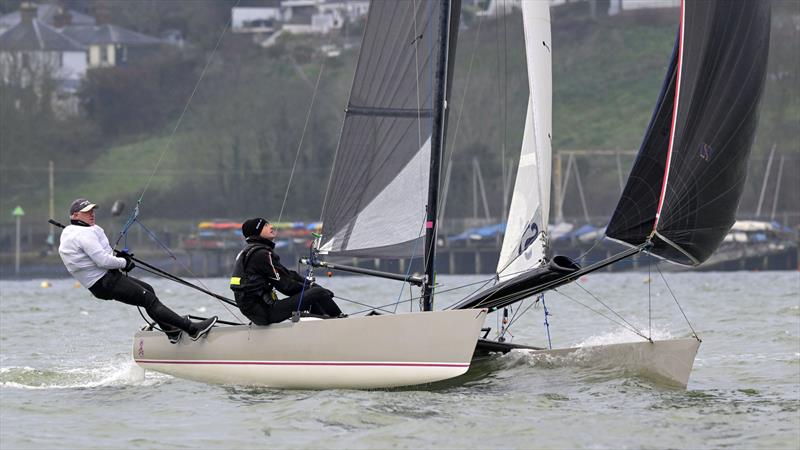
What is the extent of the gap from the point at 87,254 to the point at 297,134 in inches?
2370

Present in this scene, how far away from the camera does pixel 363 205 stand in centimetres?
1260

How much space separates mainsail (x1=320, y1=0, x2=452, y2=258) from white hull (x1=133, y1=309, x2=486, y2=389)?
144cm

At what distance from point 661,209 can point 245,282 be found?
10.9 feet

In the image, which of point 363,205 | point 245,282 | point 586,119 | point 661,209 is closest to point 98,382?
point 245,282

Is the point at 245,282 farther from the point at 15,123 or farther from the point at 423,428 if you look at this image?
the point at 15,123

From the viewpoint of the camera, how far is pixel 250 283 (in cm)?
1157

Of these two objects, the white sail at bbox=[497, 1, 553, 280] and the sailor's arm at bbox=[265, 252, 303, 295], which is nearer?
the sailor's arm at bbox=[265, 252, 303, 295]

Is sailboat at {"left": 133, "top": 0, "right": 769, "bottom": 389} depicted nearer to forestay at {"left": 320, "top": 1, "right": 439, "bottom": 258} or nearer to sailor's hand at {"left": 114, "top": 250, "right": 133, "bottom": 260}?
forestay at {"left": 320, "top": 1, "right": 439, "bottom": 258}

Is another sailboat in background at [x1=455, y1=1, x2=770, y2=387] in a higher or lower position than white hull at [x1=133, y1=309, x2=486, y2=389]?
higher

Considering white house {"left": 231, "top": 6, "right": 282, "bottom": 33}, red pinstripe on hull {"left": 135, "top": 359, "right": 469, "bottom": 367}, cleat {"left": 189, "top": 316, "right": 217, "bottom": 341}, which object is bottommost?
red pinstripe on hull {"left": 135, "top": 359, "right": 469, "bottom": 367}

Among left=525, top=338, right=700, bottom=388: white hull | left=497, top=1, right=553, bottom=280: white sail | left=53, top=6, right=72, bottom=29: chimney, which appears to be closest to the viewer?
left=525, top=338, right=700, bottom=388: white hull

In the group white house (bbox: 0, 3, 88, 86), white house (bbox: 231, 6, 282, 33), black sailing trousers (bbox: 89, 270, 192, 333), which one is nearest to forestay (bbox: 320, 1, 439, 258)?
black sailing trousers (bbox: 89, 270, 192, 333)

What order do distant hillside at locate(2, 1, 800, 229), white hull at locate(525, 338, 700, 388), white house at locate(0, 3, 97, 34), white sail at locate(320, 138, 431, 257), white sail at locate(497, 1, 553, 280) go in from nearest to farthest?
white hull at locate(525, 338, 700, 388), white sail at locate(497, 1, 553, 280), white sail at locate(320, 138, 431, 257), distant hillside at locate(2, 1, 800, 229), white house at locate(0, 3, 97, 34)

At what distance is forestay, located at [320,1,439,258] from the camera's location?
12461 mm
